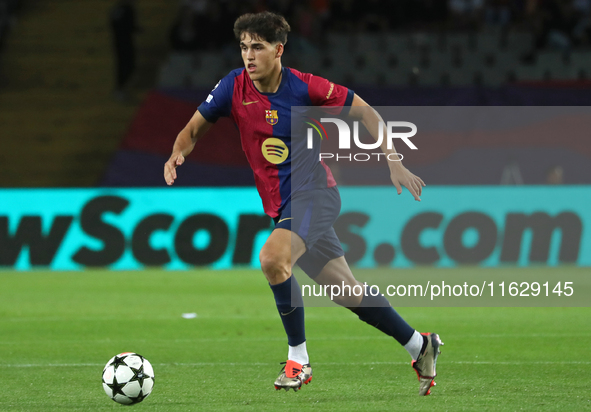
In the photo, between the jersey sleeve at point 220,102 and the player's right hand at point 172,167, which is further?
the jersey sleeve at point 220,102

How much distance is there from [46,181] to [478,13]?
879 cm

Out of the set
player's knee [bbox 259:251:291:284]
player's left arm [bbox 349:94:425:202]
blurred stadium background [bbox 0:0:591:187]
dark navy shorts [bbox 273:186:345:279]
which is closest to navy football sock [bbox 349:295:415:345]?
dark navy shorts [bbox 273:186:345:279]

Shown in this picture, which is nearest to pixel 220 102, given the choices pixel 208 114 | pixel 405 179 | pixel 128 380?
pixel 208 114

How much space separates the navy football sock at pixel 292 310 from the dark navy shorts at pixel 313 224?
162 mm

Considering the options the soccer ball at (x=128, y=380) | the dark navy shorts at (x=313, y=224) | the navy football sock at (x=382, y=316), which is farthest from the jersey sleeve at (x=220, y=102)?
the soccer ball at (x=128, y=380)

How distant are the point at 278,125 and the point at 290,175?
300 millimetres

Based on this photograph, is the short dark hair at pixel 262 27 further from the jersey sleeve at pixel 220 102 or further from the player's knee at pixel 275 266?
the player's knee at pixel 275 266

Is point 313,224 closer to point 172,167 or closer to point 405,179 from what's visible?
point 405,179

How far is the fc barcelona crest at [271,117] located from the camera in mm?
5266

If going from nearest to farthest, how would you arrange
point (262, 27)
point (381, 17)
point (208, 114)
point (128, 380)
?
point (128, 380) → point (262, 27) → point (208, 114) → point (381, 17)

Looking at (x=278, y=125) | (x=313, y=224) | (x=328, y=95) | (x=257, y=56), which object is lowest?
(x=313, y=224)

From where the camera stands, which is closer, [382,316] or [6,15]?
[382,316]

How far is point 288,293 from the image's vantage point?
522 cm

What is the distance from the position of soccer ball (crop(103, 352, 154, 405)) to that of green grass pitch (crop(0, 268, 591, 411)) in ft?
0.25
